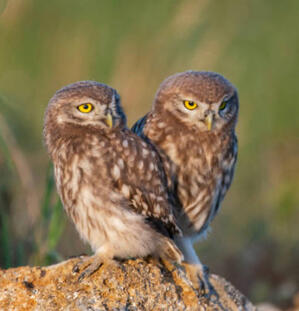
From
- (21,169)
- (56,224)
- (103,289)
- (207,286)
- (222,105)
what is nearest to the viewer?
(103,289)

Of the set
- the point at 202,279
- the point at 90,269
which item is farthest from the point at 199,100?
the point at 90,269

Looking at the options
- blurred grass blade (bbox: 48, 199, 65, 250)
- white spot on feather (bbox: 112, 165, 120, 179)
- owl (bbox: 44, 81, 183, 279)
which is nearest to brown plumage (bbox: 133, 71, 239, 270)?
owl (bbox: 44, 81, 183, 279)

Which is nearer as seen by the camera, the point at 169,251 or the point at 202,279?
the point at 169,251

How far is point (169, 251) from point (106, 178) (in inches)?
16.7

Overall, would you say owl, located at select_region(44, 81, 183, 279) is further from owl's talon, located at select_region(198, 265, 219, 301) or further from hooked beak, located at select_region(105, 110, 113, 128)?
owl's talon, located at select_region(198, 265, 219, 301)

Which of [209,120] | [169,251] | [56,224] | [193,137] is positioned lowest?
[56,224]

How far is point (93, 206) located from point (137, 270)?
32 centimetres

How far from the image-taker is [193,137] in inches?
130

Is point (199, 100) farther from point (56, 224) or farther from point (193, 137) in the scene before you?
point (56, 224)

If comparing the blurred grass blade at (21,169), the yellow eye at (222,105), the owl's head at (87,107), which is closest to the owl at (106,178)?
the owl's head at (87,107)

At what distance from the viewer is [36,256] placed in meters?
3.74

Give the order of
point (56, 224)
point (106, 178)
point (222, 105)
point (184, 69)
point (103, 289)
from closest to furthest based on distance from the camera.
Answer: point (103, 289) → point (106, 178) → point (222, 105) → point (56, 224) → point (184, 69)

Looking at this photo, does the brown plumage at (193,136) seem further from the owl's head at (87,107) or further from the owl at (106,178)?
the owl's head at (87,107)

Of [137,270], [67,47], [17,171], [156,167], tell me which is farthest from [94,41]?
[137,270]
